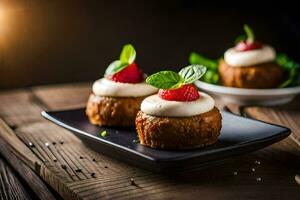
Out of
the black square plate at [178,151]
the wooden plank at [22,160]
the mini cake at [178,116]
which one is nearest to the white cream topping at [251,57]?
the black square plate at [178,151]

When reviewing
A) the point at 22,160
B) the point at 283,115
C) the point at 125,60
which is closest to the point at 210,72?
the point at 283,115

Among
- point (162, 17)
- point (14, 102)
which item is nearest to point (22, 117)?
point (14, 102)

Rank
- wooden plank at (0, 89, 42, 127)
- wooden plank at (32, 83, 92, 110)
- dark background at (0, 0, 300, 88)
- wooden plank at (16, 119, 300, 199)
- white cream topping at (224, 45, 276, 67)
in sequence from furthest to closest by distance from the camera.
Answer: dark background at (0, 0, 300, 88) < wooden plank at (32, 83, 92, 110) < white cream topping at (224, 45, 276, 67) < wooden plank at (0, 89, 42, 127) < wooden plank at (16, 119, 300, 199)

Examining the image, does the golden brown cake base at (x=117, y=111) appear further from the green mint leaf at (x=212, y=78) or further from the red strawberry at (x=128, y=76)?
the green mint leaf at (x=212, y=78)

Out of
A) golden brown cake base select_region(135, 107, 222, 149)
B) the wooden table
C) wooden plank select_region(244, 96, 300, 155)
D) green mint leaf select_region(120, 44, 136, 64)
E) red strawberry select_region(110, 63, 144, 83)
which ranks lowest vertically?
wooden plank select_region(244, 96, 300, 155)

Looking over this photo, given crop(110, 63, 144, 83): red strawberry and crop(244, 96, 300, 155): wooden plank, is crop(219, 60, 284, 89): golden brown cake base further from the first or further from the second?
crop(110, 63, 144, 83): red strawberry

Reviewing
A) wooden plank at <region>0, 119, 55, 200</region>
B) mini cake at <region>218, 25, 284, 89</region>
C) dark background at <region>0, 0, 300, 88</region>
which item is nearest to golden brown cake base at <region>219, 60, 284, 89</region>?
mini cake at <region>218, 25, 284, 89</region>

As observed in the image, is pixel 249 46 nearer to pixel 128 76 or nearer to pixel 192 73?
pixel 128 76
